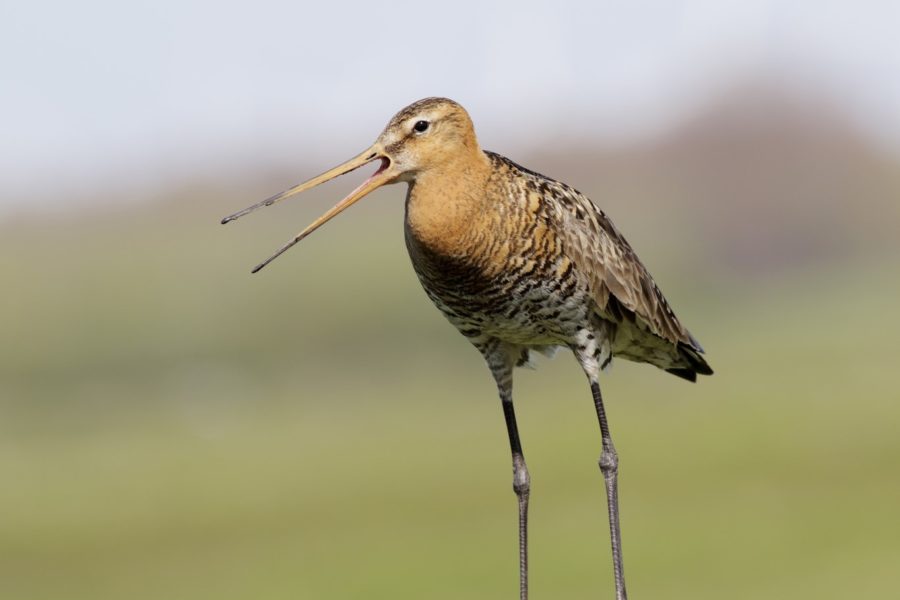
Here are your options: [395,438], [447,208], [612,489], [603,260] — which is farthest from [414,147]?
[395,438]

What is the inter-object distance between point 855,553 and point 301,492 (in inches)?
1056

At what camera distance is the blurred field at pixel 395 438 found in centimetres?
3609

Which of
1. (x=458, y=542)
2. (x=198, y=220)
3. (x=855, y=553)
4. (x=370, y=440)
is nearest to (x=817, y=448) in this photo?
(x=458, y=542)

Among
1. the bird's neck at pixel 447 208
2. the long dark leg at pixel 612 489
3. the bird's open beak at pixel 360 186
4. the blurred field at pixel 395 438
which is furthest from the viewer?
the blurred field at pixel 395 438

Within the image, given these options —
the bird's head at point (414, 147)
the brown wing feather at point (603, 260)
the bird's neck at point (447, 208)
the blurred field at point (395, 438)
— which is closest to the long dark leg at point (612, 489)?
the brown wing feather at point (603, 260)

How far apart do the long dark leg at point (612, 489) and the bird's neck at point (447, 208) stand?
177cm

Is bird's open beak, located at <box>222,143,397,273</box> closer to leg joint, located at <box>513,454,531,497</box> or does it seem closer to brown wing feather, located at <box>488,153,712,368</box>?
brown wing feather, located at <box>488,153,712,368</box>

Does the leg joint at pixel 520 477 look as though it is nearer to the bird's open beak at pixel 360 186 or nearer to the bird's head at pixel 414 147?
the bird's head at pixel 414 147

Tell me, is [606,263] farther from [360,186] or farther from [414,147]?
[360,186]

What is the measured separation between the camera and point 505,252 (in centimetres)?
1108

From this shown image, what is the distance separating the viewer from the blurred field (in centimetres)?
3609

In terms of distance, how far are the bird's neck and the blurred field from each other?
46.8 ft

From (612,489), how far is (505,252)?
2417 mm

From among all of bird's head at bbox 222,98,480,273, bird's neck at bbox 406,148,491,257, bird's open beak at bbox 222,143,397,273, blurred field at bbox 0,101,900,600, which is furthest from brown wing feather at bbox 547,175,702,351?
blurred field at bbox 0,101,900,600
